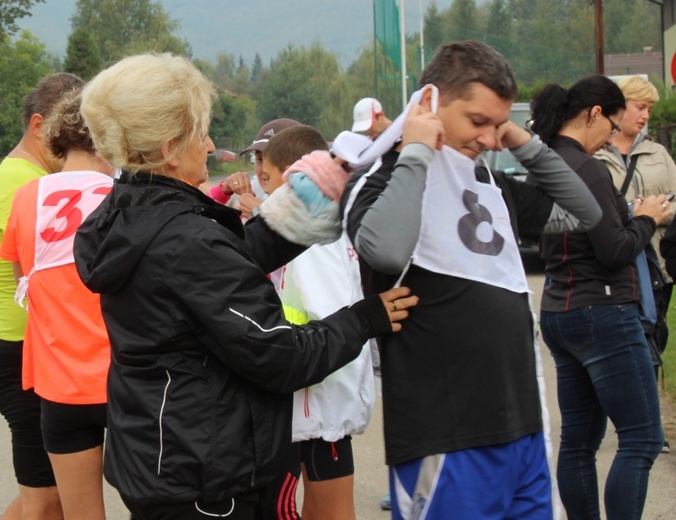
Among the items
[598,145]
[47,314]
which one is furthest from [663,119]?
[47,314]

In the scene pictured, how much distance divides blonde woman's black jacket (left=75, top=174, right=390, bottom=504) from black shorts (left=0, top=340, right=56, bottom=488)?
4.73 ft

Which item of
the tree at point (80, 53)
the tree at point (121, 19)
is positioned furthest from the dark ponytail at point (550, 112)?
the tree at point (121, 19)

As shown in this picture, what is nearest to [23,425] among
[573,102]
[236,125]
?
[573,102]

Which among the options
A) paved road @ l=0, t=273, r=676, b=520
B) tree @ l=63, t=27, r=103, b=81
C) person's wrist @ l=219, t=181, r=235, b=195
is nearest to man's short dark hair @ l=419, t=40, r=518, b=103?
person's wrist @ l=219, t=181, r=235, b=195

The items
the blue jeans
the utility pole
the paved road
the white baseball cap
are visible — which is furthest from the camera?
the utility pole

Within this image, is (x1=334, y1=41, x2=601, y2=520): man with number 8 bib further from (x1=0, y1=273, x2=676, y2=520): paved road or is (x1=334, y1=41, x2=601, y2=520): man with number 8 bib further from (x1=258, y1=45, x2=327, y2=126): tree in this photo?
(x1=258, y1=45, x2=327, y2=126): tree

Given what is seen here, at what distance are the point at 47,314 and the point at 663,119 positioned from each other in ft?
63.8

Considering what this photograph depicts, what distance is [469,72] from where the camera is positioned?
246cm

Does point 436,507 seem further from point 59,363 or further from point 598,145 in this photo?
point 598,145

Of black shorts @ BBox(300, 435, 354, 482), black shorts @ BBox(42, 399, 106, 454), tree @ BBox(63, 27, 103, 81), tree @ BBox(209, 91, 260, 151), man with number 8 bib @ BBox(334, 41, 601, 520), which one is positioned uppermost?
tree @ BBox(63, 27, 103, 81)

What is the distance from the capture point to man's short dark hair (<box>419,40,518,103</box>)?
8.07 ft

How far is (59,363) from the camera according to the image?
10.8 ft

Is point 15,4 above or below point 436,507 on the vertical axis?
above

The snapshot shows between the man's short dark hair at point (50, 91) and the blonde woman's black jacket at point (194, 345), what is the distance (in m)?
1.59
